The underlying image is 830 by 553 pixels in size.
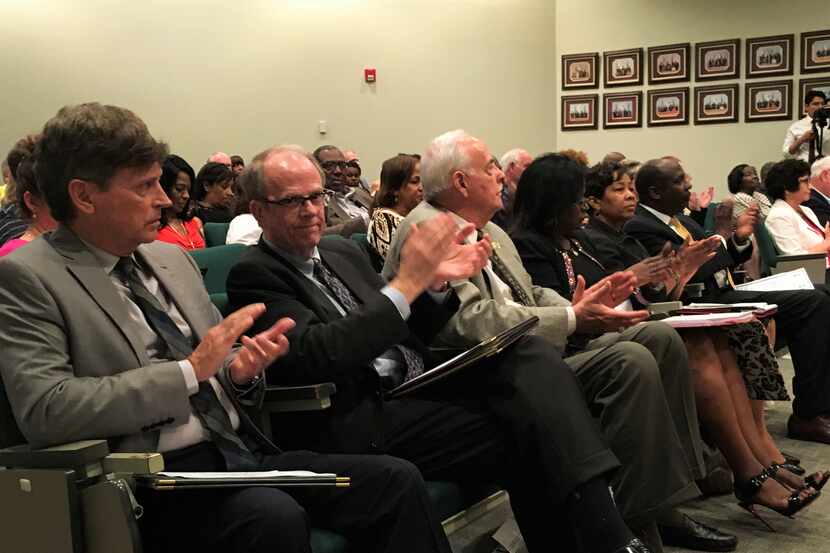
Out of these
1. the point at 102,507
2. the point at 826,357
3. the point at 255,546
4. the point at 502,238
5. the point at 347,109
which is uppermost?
the point at 347,109

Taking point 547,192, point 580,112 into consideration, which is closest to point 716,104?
point 580,112

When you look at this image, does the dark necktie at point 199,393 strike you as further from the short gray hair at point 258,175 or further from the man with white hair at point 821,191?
the man with white hair at point 821,191

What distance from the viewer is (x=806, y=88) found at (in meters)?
9.48

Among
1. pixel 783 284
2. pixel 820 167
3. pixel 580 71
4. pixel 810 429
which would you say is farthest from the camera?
pixel 580 71

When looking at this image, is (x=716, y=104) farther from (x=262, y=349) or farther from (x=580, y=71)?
(x=262, y=349)

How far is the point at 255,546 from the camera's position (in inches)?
64.5

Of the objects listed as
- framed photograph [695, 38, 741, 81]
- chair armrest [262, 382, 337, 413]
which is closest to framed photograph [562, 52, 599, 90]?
framed photograph [695, 38, 741, 81]

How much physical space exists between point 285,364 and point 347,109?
22.9 feet

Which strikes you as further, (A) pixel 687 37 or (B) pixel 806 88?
(A) pixel 687 37

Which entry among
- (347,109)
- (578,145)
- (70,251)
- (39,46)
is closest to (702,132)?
(578,145)

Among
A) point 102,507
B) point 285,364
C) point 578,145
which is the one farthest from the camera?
point 578,145

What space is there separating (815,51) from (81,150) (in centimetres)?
933

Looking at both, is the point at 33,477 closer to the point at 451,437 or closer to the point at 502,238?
the point at 451,437

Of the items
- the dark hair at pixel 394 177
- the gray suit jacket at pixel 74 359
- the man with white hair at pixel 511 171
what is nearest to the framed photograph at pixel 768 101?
the man with white hair at pixel 511 171
